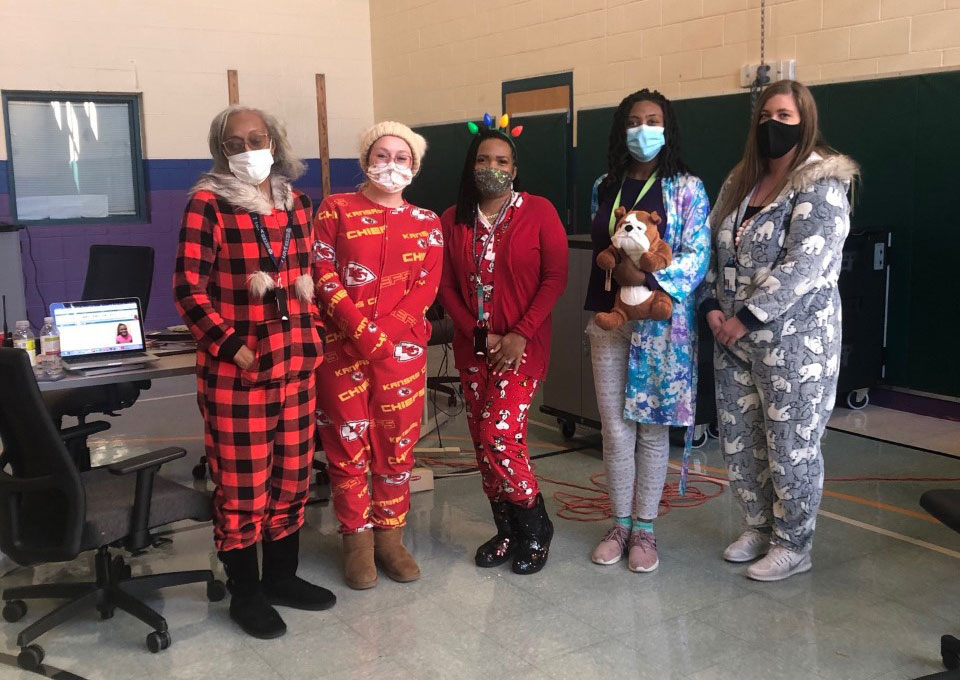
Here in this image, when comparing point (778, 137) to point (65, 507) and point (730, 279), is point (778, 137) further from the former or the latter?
point (65, 507)

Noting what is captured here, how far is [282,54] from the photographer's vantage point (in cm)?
888

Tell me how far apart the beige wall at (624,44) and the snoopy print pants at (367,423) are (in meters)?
3.44

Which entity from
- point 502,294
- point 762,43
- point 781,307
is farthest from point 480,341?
point 762,43

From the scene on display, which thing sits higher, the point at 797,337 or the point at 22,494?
the point at 797,337

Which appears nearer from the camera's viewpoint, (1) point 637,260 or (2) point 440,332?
(1) point 637,260

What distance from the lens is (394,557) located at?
327 centimetres

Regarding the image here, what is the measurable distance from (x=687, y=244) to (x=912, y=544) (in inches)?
56.4

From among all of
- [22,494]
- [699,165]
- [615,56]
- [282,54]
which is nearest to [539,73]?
[615,56]

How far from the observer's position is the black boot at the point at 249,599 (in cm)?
286

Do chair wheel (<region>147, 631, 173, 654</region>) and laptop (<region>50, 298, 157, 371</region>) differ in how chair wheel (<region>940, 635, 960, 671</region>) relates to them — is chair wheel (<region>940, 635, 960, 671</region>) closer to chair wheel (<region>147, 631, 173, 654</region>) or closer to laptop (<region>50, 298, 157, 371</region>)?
chair wheel (<region>147, 631, 173, 654</region>)

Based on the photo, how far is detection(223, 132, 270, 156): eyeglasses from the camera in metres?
2.82

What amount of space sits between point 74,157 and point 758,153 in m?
6.66

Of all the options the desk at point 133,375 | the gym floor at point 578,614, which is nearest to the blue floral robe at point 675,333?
the gym floor at point 578,614

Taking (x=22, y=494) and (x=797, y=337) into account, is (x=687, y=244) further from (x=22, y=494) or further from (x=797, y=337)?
(x=22, y=494)
